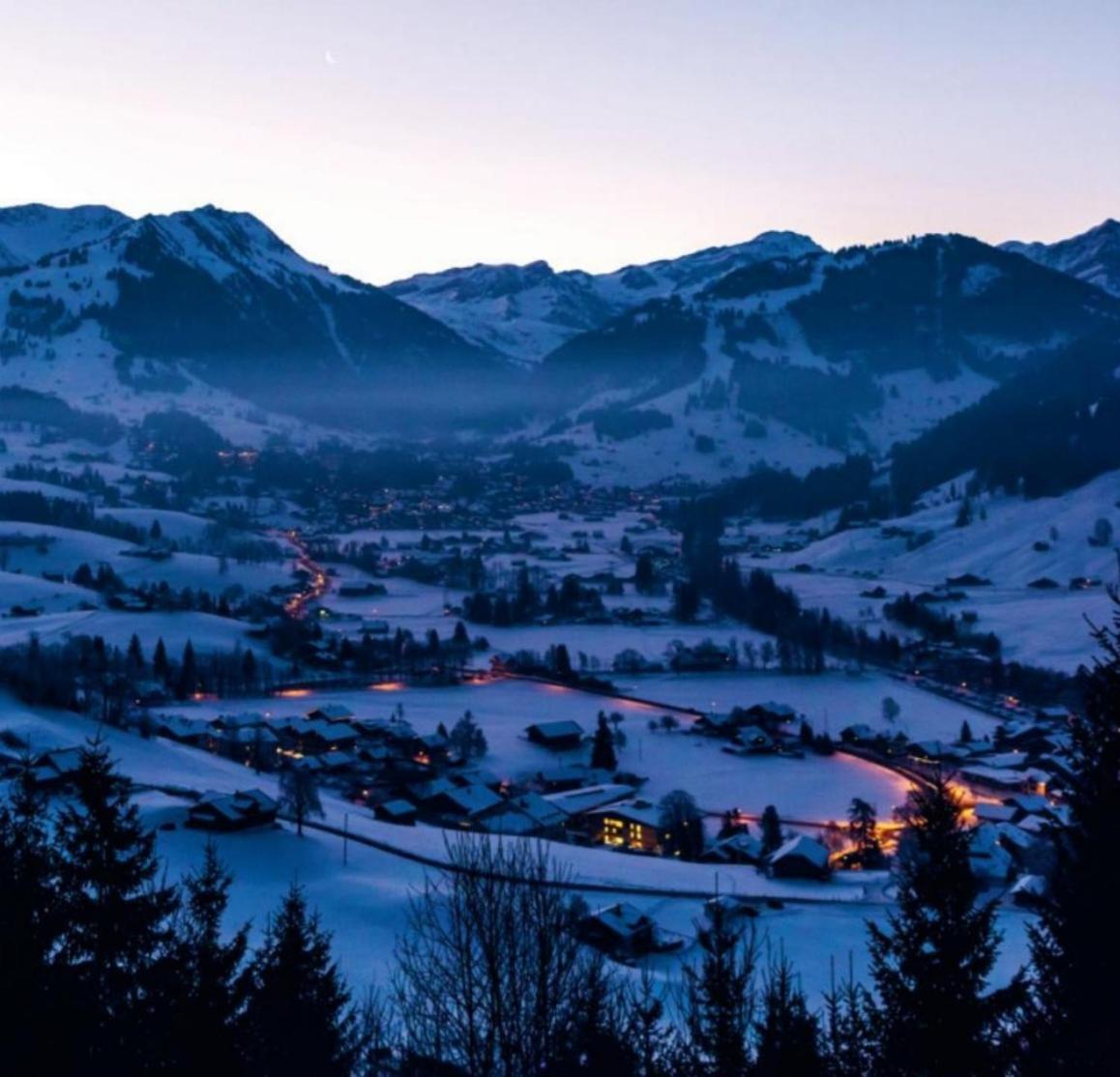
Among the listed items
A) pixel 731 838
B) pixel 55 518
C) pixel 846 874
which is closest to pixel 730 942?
pixel 846 874

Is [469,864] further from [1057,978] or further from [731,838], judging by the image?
[731,838]

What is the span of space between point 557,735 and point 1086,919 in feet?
108

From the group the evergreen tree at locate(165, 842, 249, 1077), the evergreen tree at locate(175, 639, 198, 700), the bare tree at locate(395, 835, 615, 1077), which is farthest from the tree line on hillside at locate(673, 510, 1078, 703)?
the evergreen tree at locate(165, 842, 249, 1077)

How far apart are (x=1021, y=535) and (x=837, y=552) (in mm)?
14288

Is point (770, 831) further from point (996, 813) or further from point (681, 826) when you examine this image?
point (996, 813)

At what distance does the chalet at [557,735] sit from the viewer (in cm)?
3859

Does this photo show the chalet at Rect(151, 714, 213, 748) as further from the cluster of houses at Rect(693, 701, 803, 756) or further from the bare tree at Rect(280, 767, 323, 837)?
the cluster of houses at Rect(693, 701, 803, 756)

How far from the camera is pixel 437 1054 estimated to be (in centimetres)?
695

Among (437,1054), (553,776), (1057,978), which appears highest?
(1057,978)

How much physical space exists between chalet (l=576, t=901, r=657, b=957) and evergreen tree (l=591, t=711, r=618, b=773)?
15.7 meters

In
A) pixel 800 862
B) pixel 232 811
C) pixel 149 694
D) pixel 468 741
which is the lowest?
pixel 149 694

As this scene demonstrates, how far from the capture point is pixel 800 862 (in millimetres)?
24891

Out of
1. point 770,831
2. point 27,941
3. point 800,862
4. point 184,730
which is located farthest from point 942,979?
point 184,730

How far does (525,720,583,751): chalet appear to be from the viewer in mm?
38594
